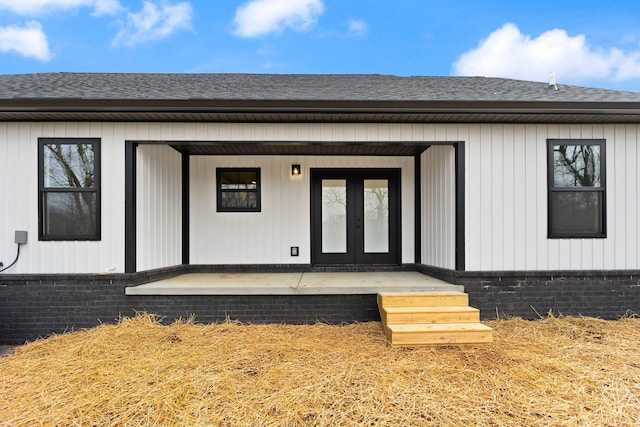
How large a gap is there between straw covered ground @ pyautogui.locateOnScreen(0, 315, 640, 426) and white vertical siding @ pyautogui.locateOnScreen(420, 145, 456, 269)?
4.07ft

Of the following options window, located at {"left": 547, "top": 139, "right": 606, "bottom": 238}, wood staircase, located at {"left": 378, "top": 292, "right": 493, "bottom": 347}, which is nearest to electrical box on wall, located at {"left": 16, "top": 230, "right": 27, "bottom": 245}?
wood staircase, located at {"left": 378, "top": 292, "right": 493, "bottom": 347}

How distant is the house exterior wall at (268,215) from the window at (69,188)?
1.59m

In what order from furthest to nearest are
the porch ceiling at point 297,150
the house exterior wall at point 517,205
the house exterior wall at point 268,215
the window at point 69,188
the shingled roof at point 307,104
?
1. the house exterior wall at point 268,215
2. the porch ceiling at point 297,150
3. the house exterior wall at point 517,205
4. the window at point 69,188
5. the shingled roof at point 307,104

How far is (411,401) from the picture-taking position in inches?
95.1

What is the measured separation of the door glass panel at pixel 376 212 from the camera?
565 centimetres

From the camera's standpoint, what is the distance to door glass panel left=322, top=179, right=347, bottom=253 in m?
5.65

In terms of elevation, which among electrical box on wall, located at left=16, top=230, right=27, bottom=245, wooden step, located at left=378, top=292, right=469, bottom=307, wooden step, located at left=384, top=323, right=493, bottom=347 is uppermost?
electrical box on wall, located at left=16, top=230, right=27, bottom=245

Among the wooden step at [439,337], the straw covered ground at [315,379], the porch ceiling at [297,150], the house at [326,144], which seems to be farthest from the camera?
the porch ceiling at [297,150]

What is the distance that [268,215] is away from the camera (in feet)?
18.1

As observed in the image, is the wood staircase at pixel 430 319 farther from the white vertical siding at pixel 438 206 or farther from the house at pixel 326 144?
the white vertical siding at pixel 438 206

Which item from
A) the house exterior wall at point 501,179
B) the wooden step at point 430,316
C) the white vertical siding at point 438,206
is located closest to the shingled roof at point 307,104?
the house exterior wall at point 501,179

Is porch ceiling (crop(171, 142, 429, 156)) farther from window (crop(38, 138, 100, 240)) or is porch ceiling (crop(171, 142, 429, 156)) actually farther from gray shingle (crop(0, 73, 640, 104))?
window (crop(38, 138, 100, 240))

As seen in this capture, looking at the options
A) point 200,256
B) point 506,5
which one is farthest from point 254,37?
point 200,256

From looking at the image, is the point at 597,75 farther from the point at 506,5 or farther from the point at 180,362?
the point at 180,362
